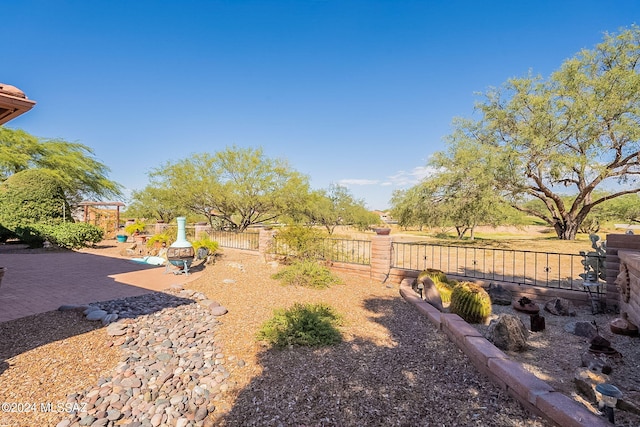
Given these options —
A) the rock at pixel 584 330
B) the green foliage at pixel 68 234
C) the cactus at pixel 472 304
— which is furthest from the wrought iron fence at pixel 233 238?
the rock at pixel 584 330

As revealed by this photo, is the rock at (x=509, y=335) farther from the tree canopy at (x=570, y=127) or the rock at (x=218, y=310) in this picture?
the tree canopy at (x=570, y=127)

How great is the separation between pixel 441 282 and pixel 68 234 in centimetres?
1503

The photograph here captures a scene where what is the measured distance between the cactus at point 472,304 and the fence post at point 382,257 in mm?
2652

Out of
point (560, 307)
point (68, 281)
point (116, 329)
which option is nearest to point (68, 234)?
point (68, 281)

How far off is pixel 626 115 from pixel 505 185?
18.9 ft

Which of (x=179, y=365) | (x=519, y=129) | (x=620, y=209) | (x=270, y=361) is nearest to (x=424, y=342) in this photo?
(x=270, y=361)

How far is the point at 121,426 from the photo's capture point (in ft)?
8.19

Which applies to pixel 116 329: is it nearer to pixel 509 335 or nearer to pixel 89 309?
pixel 89 309

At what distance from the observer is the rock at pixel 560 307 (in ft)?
17.3

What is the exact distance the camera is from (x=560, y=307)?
5344 millimetres

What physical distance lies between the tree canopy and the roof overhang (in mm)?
14335

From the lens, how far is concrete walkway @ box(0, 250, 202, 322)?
17.5ft

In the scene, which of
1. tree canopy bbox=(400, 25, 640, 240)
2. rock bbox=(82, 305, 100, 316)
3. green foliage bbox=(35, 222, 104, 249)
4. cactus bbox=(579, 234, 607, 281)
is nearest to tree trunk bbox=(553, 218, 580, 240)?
tree canopy bbox=(400, 25, 640, 240)

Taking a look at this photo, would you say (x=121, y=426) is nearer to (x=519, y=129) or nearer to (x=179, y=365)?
(x=179, y=365)
